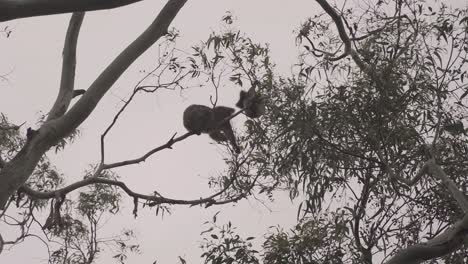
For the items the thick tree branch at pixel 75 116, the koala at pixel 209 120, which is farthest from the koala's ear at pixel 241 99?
the thick tree branch at pixel 75 116

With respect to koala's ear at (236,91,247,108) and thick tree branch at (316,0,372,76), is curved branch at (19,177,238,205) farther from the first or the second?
thick tree branch at (316,0,372,76)

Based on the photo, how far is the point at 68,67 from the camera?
3918 mm

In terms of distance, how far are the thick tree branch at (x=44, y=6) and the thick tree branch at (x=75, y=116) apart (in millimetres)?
1481

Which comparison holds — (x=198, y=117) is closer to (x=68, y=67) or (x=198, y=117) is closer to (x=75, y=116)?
(x=68, y=67)

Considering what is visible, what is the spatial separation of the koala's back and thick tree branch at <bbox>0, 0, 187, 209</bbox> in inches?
66.3

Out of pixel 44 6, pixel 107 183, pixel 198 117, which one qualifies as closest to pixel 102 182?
pixel 107 183

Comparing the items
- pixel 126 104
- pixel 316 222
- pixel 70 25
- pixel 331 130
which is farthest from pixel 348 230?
pixel 70 25

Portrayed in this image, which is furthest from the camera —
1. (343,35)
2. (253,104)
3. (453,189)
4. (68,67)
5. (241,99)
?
(241,99)

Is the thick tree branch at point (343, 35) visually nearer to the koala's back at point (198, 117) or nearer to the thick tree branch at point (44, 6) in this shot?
the koala's back at point (198, 117)

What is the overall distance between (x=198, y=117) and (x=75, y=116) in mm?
2375

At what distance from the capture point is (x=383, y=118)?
3705 mm

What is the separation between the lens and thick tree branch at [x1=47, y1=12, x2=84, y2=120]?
3.76 metres

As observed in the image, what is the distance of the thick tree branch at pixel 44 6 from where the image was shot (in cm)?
177

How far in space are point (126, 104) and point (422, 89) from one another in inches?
98.2
